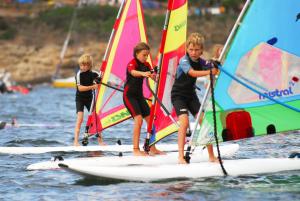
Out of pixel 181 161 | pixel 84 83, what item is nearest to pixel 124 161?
pixel 181 161

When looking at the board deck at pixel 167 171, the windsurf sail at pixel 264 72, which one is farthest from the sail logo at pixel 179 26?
the board deck at pixel 167 171

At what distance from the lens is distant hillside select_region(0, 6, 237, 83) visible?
63188 millimetres

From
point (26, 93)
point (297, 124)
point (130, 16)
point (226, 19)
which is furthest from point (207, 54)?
point (297, 124)

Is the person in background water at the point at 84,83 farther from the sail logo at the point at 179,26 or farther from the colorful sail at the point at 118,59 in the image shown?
the sail logo at the point at 179,26

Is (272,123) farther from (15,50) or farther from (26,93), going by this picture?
(15,50)

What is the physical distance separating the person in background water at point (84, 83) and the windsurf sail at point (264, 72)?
13.9 feet

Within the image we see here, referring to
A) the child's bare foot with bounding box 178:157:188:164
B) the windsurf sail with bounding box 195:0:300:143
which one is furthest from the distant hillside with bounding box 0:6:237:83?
the windsurf sail with bounding box 195:0:300:143

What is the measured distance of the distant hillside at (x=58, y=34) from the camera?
63188 millimetres

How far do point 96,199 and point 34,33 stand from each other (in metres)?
60.7

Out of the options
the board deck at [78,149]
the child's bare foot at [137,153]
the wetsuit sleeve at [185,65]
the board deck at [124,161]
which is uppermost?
the wetsuit sleeve at [185,65]

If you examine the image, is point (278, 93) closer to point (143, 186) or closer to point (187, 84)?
point (187, 84)

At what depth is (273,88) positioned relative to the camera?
37.1 ft

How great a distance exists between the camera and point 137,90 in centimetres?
1311

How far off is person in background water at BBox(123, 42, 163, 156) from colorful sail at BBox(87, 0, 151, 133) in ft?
7.89
